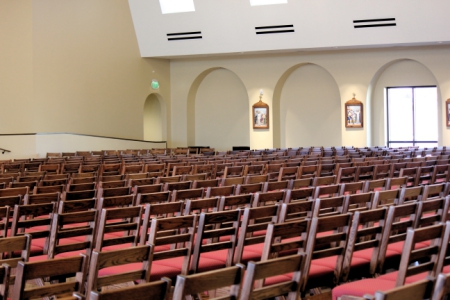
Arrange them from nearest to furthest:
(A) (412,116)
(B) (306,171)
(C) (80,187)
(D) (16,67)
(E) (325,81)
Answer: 1. (C) (80,187)
2. (B) (306,171)
3. (D) (16,67)
4. (A) (412,116)
5. (E) (325,81)

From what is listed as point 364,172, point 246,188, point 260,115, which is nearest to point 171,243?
point 246,188

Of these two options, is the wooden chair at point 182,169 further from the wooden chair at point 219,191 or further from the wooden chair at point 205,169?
the wooden chair at point 219,191

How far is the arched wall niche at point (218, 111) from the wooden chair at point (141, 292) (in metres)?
21.5

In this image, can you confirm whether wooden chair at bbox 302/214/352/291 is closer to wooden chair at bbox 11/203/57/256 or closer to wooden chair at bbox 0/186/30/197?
wooden chair at bbox 11/203/57/256

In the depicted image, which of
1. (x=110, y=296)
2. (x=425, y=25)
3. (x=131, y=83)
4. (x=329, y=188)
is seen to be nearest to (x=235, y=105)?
(x=131, y=83)

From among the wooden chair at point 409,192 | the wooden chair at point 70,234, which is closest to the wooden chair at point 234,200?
the wooden chair at point 70,234

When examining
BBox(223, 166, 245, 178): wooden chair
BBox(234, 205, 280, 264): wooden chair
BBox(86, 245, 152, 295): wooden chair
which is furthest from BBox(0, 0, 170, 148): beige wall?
BBox(86, 245, 152, 295): wooden chair

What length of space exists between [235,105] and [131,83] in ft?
14.2

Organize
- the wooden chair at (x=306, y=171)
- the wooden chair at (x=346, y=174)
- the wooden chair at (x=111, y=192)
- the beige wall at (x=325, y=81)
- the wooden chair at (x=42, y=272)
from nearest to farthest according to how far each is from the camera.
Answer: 1. the wooden chair at (x=42, y=272)
2. the wooden chair at (x=111, y=192)
3. the wooden chair at (x=346, y=174)
4. the wooden chair at (x=306, y=171)
5. the beige wall at (x=325, y=81)

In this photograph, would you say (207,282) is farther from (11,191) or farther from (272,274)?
(11,191)

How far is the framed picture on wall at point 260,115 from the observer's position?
2264 centimetres

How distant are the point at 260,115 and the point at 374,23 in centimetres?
550

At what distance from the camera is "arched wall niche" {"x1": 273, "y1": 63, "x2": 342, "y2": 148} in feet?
74.0

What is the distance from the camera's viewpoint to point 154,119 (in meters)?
24.8
